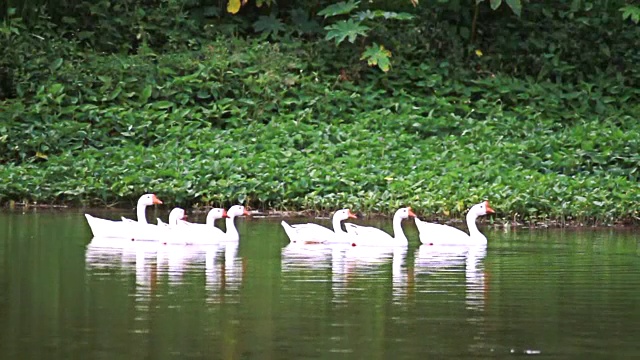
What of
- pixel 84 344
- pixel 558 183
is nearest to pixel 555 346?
pixel 84 344

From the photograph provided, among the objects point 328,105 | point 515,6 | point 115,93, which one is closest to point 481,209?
point 328,105

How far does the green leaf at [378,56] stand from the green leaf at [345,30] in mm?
322

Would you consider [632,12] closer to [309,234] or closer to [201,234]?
[309,234]

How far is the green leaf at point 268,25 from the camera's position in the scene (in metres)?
29.8

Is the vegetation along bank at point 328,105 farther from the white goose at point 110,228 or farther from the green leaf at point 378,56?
the white goose at point 110,228

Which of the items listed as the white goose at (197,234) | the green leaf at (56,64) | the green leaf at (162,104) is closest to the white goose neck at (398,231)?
the white goose at (197,234)

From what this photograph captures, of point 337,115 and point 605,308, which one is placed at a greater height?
point 337,115

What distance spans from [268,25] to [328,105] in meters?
3.06

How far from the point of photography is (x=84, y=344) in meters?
11.7

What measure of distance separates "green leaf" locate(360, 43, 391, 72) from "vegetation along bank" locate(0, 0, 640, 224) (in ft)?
0.13

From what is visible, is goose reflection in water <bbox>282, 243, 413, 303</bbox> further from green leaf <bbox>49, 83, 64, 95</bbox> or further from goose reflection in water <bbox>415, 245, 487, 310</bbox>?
green leaf <bbox>49, 83, 64, 95</bbox>

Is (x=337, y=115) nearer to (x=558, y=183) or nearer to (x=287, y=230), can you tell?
(x=558, y=183)

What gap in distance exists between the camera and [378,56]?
92.9 feet

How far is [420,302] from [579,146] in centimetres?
1196
